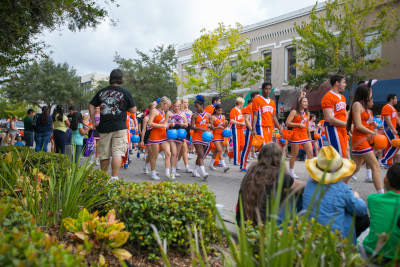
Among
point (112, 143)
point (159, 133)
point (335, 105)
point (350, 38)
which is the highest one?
point (350, 38)

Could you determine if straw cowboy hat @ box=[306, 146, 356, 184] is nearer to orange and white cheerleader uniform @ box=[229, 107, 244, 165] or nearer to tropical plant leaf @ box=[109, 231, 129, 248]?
tropical plant leaf @ box=[109, 231, 129, 248]

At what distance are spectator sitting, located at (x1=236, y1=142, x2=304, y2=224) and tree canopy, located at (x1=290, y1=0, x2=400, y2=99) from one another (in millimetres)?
17348

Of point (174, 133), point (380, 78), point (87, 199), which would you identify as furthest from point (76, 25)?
point (380, 78)

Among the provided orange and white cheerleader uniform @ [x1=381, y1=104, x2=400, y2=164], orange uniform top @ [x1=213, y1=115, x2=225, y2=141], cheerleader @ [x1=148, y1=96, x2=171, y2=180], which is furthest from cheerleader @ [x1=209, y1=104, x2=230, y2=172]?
orange and white cheerleader uniform @ [x1=381, y1=104, x2=400, y2=164]

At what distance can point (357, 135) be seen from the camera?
5.88 metres

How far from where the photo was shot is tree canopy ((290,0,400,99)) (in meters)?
18.8

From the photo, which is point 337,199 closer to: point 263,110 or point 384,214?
point 384,214

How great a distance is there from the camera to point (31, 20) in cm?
949

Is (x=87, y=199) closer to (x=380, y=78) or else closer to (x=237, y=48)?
(x=380, y=78)

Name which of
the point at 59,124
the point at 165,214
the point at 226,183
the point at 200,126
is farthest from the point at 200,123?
the point at 165,214

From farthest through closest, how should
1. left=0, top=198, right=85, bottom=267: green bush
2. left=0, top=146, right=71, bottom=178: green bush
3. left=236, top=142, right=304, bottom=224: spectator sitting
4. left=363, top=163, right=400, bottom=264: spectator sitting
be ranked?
left=0, top=146, right=71, bottom=178: green bush < left=236, top=142, right=304, bottom=224: spectator sitting < left=363, top=163, right=400, bottom=264: spectator sitting < left=0, top=198, right=85, bottom=267: green bush

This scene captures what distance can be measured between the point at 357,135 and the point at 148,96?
1568 inches

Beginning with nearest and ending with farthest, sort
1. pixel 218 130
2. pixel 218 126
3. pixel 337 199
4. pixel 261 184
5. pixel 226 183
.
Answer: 1. pixel 337 199
2. pixel 261 184
3. pixel 226 183
4. pixel 218 126
5. pixel 218 130

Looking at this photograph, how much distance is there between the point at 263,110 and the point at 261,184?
17.4ft
